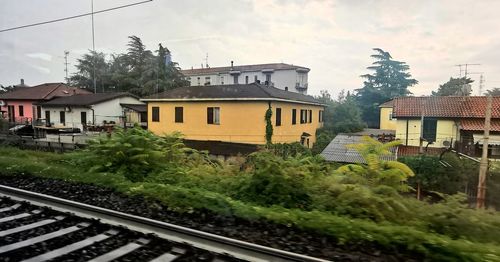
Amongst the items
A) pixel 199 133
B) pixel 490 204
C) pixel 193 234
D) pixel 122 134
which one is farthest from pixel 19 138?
pixel 490 204

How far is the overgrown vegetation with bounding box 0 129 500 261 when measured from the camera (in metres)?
4.42

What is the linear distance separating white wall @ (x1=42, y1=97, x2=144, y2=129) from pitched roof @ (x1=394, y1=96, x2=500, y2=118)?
27.8m

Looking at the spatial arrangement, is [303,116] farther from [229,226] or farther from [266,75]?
[229,226]

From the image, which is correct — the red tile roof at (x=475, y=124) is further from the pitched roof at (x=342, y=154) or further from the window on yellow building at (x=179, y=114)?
the window on yellow building at (x=179, y=114)

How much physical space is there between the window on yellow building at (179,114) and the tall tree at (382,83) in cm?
3064

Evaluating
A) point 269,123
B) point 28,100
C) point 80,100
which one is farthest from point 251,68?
point 269,123

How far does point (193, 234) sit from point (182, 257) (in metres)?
0.57

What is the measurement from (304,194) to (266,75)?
4569 centimetres

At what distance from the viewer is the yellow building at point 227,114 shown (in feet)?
72.1

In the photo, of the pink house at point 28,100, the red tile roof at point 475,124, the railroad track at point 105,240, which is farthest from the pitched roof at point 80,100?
the red tile roof at point 475,124

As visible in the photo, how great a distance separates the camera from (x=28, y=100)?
37.5 metres

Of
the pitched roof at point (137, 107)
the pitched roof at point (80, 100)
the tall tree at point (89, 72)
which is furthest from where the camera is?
the tall tree at point (89, 72)

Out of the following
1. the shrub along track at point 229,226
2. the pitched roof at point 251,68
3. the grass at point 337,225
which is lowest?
the shrub along track at point 229,226

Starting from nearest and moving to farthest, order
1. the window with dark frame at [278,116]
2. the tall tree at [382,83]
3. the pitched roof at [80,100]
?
the window with dark frame at [278,116], the pitched roof at [80,100], the tall tree at [382,83]
